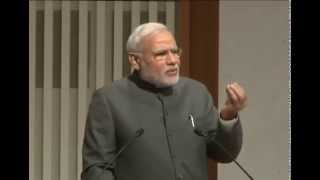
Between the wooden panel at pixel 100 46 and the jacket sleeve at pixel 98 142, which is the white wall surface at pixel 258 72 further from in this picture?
the jacket sleeve at pixel 98 142

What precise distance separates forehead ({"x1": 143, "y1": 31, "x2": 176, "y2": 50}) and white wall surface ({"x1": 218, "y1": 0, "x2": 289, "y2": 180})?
4.20 ft

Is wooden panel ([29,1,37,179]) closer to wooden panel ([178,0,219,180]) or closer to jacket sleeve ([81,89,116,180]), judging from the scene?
wooden panel ([178,0,219,180])

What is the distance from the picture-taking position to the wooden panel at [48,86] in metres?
3.35

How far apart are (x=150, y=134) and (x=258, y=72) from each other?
1391mm

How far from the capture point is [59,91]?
338cm

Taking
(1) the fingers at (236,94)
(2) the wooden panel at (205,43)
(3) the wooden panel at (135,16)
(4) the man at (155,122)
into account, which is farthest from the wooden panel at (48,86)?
(1) the fingers at (236,94)

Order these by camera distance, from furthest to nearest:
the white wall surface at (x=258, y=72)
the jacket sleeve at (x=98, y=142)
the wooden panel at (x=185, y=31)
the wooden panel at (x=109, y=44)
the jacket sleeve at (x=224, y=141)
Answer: the wooden panel at (x=109, y=44)
the wooden panel at (x=185, y=31)
the white wall surface at (x=258, y=72)
the jacket sleeve at (x=224, y=141)
the jacket sleeve at (x=98, y=142)

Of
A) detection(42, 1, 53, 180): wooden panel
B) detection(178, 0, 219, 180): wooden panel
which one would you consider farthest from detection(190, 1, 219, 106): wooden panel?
detection(42, 1, 53, 180): wooden panel

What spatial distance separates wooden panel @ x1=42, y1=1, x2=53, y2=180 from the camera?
3.35 m

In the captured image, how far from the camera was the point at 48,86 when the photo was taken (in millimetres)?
3348

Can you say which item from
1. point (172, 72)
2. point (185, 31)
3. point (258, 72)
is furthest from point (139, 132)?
point (185, 31)

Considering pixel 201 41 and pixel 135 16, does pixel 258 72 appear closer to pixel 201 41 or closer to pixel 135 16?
pixel 201 41

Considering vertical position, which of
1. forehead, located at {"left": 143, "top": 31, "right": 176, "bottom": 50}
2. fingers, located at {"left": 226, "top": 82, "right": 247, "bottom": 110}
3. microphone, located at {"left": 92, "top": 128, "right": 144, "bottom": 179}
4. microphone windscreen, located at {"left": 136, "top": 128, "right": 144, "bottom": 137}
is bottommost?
microphone, located at {"left": 92, "top": 128, "right": 144, "bottom": 179}
